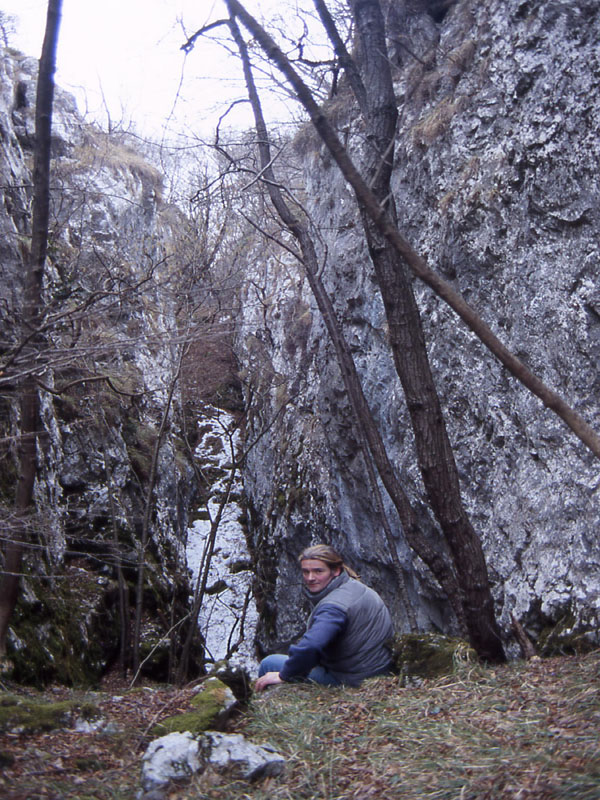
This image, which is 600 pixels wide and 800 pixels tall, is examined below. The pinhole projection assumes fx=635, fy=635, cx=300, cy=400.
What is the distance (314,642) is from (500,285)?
13.9 feet

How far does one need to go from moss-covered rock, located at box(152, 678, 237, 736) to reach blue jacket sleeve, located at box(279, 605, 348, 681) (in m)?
0.47

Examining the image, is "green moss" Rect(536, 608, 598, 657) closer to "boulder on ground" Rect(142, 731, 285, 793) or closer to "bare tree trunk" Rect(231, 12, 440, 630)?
"bare tree trunk" Rect(231, 12, 440, 630)

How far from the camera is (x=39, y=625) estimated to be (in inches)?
303

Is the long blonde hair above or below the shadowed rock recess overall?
below

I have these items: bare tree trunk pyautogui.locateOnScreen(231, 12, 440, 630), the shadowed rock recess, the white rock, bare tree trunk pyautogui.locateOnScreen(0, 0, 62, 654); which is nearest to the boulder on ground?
the white rock

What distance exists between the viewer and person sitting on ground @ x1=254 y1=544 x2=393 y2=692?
3979 mm

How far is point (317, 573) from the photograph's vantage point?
4.24 m

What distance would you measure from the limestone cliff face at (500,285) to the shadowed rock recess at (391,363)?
0.02 meters

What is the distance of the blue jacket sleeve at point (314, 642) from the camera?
12.4 ft

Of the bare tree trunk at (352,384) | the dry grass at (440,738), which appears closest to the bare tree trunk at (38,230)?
the bare tree trunk at (352,384)

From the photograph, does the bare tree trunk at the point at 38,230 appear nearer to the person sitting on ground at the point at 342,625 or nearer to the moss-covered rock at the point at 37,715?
the moss-covered rock at the point at 37,715

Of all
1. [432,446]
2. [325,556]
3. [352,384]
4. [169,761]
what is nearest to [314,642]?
[325,556]

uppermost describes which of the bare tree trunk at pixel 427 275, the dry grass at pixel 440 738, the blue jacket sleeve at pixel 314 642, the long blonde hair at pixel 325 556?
the bare tree trunk at pixel 427 275

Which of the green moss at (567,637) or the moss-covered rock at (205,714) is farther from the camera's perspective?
the green moss at (567,637)
